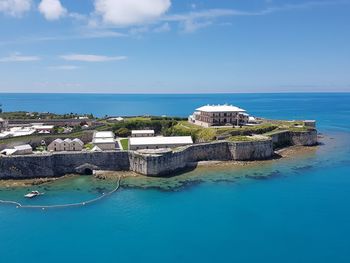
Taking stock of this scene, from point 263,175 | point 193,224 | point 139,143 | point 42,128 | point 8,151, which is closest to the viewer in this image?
point 193,224

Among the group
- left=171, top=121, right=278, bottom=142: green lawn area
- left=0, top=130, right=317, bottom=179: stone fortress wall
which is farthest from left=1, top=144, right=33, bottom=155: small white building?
left=171, top=121, right=278, bottom=142: green lawn area

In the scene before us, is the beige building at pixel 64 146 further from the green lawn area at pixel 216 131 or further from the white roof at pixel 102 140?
the green lawn area at pixel 216 131

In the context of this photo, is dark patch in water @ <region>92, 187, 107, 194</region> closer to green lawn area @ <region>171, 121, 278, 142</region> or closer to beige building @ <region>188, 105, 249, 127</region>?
green lawn area @ <region>171, 121, 278, 142</region>

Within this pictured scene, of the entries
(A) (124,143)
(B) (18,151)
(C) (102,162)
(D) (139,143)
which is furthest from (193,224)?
(A) (124,143)

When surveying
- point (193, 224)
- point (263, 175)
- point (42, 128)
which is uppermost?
point (42, 128)

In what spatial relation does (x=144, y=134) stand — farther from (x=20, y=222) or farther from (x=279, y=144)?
(x=20, y=222)

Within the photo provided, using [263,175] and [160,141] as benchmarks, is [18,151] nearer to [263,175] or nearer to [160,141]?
[160,141]

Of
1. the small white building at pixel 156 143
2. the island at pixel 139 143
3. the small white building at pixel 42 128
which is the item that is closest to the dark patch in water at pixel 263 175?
the island at pixel 139 143
